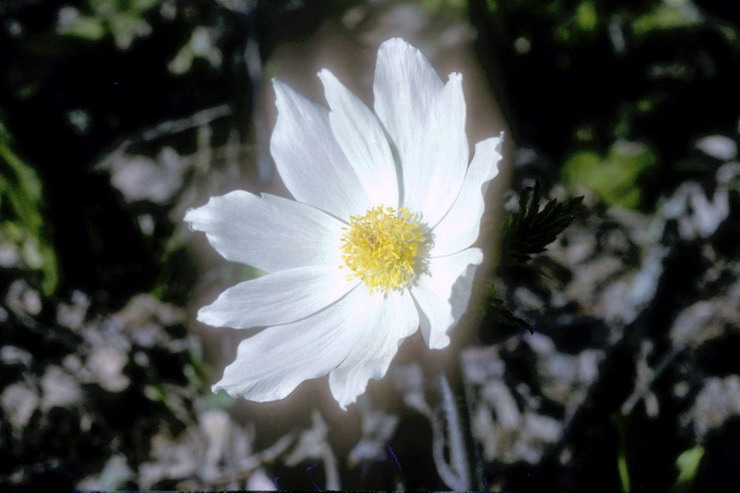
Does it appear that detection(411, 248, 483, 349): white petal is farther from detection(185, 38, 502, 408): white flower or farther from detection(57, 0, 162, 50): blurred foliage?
detection(57, 0, 162, 50): blurred foliage

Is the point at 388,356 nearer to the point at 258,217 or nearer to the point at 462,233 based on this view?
the point at 462,233

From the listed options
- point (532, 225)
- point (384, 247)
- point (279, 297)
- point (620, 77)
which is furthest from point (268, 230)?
point (620, 77)

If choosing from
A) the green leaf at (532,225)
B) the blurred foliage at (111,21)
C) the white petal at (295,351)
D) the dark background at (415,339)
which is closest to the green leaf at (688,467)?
the dark background at (415,339)

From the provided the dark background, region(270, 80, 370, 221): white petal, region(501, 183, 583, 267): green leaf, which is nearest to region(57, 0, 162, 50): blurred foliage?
the dark background

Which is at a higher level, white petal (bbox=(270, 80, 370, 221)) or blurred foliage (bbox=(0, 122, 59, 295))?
blurred foliage (bbox=(0, 122, 59, 295))

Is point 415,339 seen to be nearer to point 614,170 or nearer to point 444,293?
point 444,293

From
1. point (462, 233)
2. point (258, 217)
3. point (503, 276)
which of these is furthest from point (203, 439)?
point (462, 233)

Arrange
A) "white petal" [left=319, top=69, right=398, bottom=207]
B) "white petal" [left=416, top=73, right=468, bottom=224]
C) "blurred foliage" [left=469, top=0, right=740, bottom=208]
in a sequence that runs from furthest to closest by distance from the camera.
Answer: "blurred foliage" [left=469, top=0, right=740, bottom=208]
"white petal" [left=319, top=69, right=398, bottom=207]
"white petal" [left=416, top=73, right=468, bottom=224]
